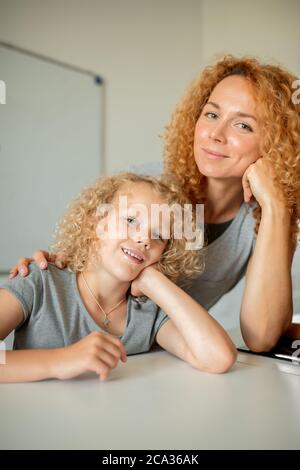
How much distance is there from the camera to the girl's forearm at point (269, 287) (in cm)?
102

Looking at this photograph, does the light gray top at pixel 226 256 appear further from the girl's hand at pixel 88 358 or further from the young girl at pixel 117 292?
the girl's hand at pixel 88 358

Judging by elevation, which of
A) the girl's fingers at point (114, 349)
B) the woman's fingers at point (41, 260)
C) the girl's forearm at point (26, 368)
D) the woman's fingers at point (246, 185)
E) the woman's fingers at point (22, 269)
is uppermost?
the woman's fingers at point (246, 185)

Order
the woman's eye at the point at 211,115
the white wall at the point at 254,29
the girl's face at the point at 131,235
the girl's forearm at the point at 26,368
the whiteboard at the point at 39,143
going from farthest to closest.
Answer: the white wall at the point at 254,29
the whiteboard at the point at 39,143
the woman's eye at the point at 211,115
the girl's face at the point at 131,235
the girl's forearm at the point at 26,368

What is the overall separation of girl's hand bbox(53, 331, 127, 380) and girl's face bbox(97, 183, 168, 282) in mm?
227

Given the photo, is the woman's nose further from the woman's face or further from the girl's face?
the girl's face

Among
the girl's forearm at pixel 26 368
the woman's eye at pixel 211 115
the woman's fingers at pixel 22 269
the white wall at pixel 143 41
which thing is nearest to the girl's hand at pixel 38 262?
the woman's fingers at pixel 22 269

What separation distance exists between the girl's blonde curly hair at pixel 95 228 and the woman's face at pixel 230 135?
0.42ft

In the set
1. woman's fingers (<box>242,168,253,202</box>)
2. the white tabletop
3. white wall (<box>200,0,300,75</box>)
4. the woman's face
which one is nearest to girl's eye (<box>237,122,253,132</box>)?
the woman's face

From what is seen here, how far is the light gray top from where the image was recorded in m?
1.25

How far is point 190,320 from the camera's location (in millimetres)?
888

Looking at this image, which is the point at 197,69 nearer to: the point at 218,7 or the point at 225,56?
the point at 218,7

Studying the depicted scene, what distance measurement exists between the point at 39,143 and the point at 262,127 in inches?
61.7

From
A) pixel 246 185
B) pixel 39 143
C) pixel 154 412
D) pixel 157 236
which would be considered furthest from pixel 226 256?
pixel 39 143

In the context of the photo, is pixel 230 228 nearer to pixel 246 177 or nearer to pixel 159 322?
pixel 246 177
